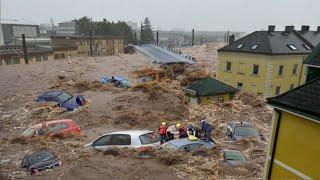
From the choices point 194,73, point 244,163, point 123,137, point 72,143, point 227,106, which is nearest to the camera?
point 244,163

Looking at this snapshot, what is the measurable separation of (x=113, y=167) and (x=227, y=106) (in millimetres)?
17802

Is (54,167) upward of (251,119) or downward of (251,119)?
upward

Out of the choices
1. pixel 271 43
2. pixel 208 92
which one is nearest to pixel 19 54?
pixel 208 92

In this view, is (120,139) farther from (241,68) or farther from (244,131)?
(241,68)

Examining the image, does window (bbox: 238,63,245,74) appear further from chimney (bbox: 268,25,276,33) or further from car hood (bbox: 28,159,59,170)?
car hood (bbox: 28,159,59,170)

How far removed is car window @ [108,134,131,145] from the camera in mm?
13266

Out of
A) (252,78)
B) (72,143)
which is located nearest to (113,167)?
(72,143)

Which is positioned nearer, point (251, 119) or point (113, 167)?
point (113, 167)

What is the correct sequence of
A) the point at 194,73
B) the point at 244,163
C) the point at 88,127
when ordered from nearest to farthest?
the point at 244,163, the point at 88,127, the point at 194,73

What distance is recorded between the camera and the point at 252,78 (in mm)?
35969

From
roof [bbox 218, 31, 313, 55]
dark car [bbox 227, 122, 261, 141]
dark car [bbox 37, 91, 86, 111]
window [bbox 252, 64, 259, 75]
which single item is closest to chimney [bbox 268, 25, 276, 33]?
roof [bbox 218, 31, 313, 55]

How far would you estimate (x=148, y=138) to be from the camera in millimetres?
13688

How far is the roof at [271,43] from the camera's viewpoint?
113ft

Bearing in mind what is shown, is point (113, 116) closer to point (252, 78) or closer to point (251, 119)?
point (251, 119)
